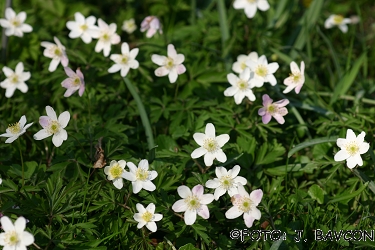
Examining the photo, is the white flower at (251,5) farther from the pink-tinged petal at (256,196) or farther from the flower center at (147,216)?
the flower center at (147,216)

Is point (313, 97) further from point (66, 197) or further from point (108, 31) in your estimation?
point (66, 197)

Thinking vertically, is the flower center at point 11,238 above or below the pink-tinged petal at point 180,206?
below

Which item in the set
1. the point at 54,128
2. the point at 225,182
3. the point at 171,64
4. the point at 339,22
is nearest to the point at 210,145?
the point at 225,182

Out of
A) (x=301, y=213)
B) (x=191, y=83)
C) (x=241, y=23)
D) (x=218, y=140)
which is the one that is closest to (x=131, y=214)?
(x=218, y=140)

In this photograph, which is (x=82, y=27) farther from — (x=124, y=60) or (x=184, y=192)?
(x=184, y=192)

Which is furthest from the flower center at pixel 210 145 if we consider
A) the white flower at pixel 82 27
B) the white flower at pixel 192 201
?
the white flower at pixel 82 27

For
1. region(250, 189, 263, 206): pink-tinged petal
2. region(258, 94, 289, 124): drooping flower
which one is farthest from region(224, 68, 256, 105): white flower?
region(250, 189, 263, 206): pink-tinged petal
